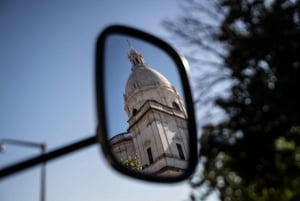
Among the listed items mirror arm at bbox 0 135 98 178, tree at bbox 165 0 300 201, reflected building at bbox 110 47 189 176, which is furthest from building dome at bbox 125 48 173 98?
tree at bbox 165 0 300 201

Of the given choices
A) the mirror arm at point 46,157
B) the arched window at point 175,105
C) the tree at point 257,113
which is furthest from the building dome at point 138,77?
the tree at point 257,113

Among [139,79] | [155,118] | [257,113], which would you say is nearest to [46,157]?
[139,79]

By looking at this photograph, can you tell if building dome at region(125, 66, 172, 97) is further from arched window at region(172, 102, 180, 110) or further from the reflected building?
arched window at region(172, 102, 180, 110)

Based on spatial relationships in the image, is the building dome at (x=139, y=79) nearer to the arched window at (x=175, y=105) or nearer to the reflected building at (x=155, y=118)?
the reflected building at (x=155, y=118)

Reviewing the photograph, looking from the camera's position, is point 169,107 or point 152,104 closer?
point 169,107

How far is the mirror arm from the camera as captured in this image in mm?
1085

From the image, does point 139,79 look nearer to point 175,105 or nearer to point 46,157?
point 175,105

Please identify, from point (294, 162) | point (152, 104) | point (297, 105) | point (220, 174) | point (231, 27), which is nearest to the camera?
point (152, 104)

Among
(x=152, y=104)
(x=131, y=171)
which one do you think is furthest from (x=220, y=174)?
(x=131, y=171)

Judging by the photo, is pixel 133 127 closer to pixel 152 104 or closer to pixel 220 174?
pixel 152 104

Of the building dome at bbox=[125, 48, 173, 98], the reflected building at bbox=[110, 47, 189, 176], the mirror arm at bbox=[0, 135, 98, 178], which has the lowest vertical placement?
the mirror arm at bbox=[0, 135, 98, 178]

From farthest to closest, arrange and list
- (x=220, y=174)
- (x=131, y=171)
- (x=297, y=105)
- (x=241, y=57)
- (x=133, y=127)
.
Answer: (x=241, y=57) → (x=220, y=174) → (x=297, y=105) → (x=133, y=127) → (x=131, y=171)

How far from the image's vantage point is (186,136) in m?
1.90

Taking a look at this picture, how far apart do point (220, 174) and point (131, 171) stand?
9317mm
